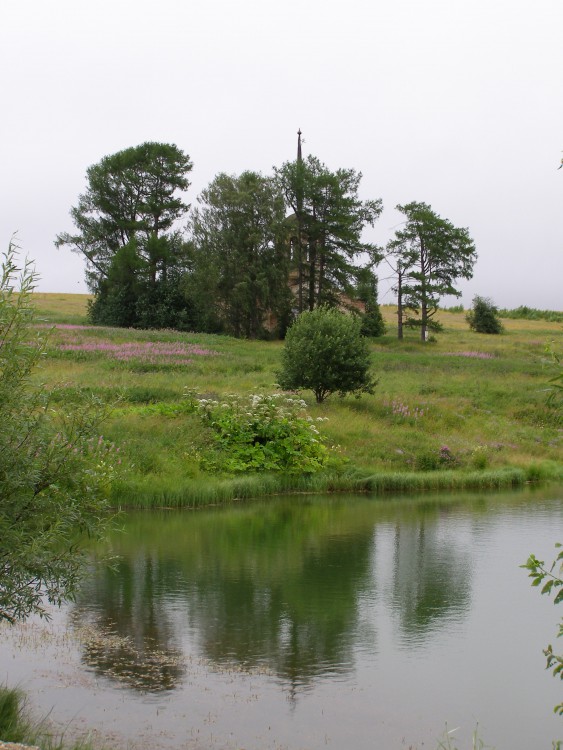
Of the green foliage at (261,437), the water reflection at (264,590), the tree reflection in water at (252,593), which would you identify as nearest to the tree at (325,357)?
the green foliage at (261,437)

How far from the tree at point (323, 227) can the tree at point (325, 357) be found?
84.6 ft

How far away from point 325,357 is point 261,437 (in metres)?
6.30

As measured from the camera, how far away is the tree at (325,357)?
28453 millimetres

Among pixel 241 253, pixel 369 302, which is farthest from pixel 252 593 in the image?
pixel 369 302

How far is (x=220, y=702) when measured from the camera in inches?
299

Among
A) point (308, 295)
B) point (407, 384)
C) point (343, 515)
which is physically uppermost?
point (308, 295)

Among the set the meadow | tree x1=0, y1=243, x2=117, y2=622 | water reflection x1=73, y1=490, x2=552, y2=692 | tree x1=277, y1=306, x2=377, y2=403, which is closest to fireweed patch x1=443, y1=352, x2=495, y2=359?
the meadow

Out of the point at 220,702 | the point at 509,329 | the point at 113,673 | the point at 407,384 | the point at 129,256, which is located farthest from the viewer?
the point at 509,329

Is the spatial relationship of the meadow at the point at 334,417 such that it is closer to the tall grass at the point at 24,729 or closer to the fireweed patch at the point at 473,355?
the fireweed patch at the point at 473,355

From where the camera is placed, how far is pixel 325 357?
2859 cm

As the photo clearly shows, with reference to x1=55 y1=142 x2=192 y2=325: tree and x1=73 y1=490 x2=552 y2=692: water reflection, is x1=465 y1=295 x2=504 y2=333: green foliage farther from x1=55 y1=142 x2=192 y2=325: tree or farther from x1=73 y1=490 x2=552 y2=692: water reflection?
x1=73 y1=490 x2=552 y2=692: water reflection

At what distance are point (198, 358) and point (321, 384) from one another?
1076 centimetres

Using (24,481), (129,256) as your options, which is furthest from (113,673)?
(129,256)

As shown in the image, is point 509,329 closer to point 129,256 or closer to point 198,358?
point 129,256
